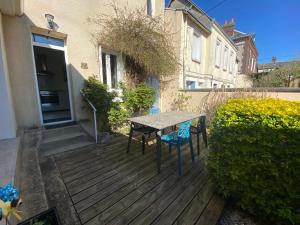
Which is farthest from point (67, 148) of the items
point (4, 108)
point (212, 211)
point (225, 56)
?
point (225, 56)

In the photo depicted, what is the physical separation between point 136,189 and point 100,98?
9.13 feet

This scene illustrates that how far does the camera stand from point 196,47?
Result: 8.99 m

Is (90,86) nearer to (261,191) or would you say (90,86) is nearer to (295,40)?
(261,191)

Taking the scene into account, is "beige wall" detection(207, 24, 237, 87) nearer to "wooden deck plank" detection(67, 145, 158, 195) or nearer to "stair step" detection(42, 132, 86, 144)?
"wooden deck plank" detection(67, 145, 158, 195)

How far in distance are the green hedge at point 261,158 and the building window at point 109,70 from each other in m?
4.37

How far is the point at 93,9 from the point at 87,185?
502 centimetres

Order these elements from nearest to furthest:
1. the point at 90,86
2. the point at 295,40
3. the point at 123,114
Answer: the point at 90,86 → the point at 123,114 → the point at 295,40

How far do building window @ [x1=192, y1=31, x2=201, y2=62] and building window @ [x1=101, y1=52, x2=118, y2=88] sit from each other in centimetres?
485

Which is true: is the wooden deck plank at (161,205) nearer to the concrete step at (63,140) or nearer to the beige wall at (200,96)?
the concrete step at (63,140)

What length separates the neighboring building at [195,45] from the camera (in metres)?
7.44

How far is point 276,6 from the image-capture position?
774 centimetres

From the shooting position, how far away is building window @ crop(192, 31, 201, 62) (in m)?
8.64

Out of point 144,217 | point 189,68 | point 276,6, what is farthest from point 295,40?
point 144,217

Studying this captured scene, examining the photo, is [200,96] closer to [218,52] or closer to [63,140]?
[63,140]
